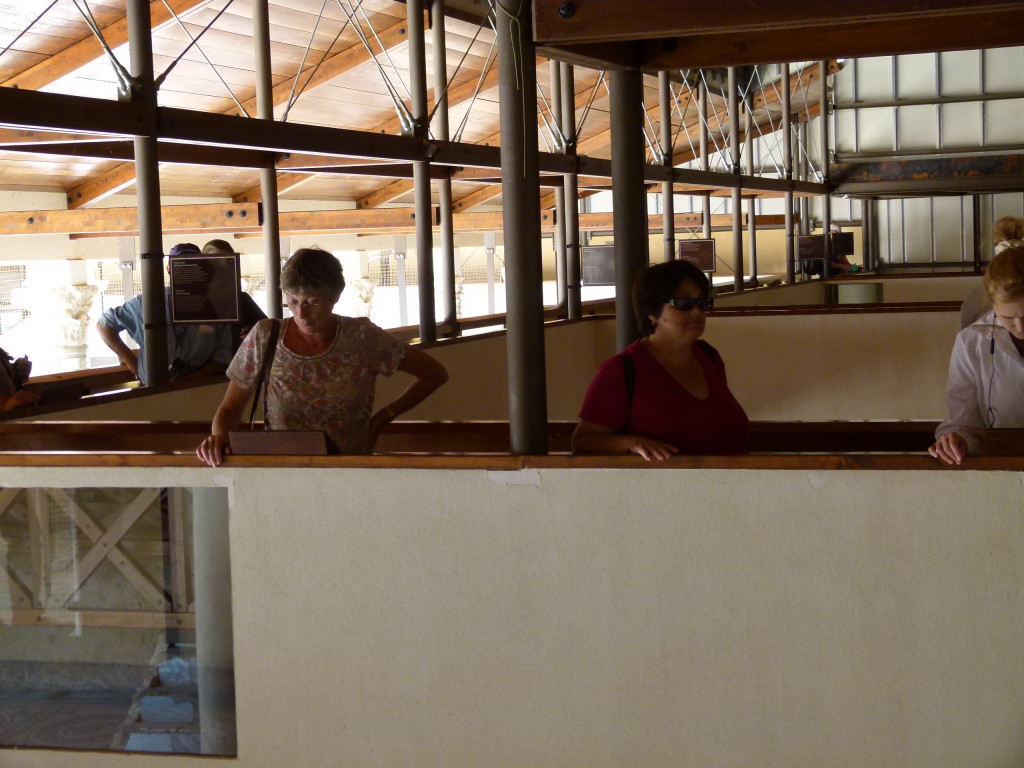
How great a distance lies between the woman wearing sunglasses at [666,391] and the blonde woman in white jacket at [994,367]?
0.49 metres

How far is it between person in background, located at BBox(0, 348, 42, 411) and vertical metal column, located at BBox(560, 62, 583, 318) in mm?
5621

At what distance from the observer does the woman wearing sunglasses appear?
281 centimetres

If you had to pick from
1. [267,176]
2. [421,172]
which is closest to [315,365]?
[267,176]

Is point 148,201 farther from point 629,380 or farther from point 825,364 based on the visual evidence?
point 825,364

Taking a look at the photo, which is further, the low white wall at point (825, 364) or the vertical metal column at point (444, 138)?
the low white wall at point (825, 364)

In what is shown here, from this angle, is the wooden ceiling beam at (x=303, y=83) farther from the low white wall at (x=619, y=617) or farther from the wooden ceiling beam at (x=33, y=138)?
the low white wall at (x=619, y=617)

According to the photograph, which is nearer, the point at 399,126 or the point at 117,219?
the point at 117,219

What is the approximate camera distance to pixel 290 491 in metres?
2.79

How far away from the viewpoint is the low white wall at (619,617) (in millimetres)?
2475

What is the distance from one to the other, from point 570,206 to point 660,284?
6.96 metres

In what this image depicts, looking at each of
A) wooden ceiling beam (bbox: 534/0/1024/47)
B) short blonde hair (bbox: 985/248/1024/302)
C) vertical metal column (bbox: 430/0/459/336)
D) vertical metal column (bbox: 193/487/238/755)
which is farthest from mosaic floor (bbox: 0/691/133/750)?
vertical metal column (bbox: 430/0/459/336)

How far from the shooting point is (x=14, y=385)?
432 centimetres

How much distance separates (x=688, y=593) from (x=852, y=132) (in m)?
19.6

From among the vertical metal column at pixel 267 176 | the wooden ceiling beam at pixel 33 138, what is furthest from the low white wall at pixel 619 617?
the vertical metal column at pixel 267 176
